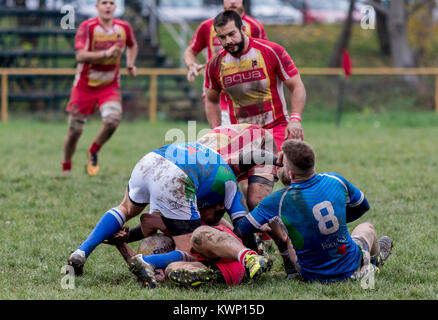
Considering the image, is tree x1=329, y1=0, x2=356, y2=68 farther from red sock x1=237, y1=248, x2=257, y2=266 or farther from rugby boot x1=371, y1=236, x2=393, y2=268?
red sock x1=237, y1=248, x2=257, y2=266

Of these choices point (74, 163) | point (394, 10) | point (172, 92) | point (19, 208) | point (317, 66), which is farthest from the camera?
point (317, 66)

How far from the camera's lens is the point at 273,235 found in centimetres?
495

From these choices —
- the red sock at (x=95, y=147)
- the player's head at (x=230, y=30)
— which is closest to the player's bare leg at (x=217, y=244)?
the player's head at (x=230, y=30)

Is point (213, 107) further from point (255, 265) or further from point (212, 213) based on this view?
point (255, 265)

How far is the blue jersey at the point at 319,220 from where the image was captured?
4363 millimetres

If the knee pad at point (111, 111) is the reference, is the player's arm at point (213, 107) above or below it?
above

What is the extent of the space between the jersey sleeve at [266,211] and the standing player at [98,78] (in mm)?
4885

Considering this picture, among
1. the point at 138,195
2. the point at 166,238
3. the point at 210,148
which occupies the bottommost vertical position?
the point at 166,238

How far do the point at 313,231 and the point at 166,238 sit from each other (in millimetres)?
1168

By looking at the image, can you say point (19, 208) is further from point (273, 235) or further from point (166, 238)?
point (273, 235)

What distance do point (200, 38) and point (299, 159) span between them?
4.00 meters

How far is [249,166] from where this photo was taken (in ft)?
17.0

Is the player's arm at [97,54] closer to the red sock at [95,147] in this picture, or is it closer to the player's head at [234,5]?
the red sock at [95,147]
